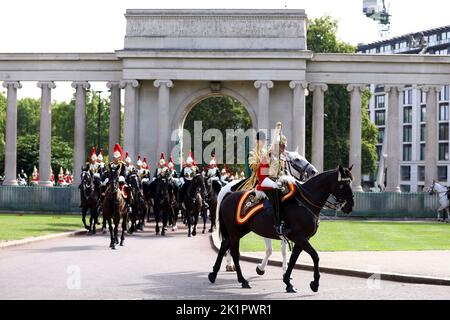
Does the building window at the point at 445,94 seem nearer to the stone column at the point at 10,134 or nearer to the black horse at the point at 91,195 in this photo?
the stone column at the point at 10,134

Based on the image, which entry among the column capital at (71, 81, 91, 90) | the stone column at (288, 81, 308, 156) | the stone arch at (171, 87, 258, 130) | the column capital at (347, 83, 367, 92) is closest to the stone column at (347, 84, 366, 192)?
the column capital at (347, 83, 367, 92)

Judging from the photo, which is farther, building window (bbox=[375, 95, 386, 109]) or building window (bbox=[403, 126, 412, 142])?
building window (bbox=[375, 95, 386, 109])

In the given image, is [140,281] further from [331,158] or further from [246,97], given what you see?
[331,158]

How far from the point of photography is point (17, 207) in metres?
50.3

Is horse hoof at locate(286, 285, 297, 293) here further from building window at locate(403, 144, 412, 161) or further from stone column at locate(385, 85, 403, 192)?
building window at locate(403, 144, 412, 161)

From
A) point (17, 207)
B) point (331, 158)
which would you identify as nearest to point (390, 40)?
point (331, 158)

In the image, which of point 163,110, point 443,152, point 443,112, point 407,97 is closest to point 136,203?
point 163,110

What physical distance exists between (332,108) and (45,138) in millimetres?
27536

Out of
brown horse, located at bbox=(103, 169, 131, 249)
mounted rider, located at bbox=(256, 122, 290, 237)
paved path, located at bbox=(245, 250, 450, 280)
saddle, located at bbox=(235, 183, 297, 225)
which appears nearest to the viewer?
mounted rider, located at bbox=(256, 122, 290, 237)

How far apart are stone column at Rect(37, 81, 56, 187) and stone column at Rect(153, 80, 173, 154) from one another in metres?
6.60

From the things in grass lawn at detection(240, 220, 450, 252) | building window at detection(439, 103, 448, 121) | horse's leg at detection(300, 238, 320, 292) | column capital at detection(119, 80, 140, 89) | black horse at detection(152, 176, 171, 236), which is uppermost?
building window at detection(439, 103, 448, 121)

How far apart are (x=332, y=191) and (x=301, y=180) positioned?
7.87 feet

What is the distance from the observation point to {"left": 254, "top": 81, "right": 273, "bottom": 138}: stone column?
50.2m

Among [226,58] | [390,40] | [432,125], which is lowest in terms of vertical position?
[432,125]
